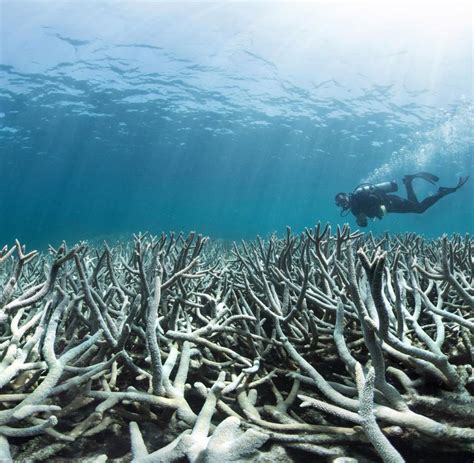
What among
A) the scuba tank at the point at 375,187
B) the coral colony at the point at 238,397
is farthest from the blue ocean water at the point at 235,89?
the coral colony at the point at 238,397

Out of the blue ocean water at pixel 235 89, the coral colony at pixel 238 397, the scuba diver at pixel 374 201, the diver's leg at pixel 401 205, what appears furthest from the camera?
the blue ocean water at pixel 235 89

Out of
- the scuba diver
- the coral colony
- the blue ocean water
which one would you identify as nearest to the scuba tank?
the scuba diver

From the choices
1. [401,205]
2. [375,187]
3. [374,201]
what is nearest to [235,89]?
[401,205]

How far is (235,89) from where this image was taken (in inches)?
1198

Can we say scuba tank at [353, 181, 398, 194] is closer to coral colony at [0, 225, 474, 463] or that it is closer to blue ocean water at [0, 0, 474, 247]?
blue ocean water at [0, 0, 474, 247]

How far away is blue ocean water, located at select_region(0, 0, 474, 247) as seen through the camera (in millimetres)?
22016

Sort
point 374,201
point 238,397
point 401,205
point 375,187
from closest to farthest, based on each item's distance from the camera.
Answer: point 238,397, point 374,201, point 375,187, point 401,205

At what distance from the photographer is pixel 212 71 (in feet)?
89.6

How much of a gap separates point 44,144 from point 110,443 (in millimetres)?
46851

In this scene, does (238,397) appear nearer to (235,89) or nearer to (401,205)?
(401,205)

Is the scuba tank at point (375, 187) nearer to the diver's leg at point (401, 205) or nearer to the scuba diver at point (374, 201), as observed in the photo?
the scuba diver at point (374, 201)

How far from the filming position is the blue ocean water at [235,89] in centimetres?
2202

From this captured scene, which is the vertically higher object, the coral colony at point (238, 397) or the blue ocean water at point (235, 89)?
the blue ocean water at point (235, 89)

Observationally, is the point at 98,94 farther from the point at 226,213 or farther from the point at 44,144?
the point at 226,213
